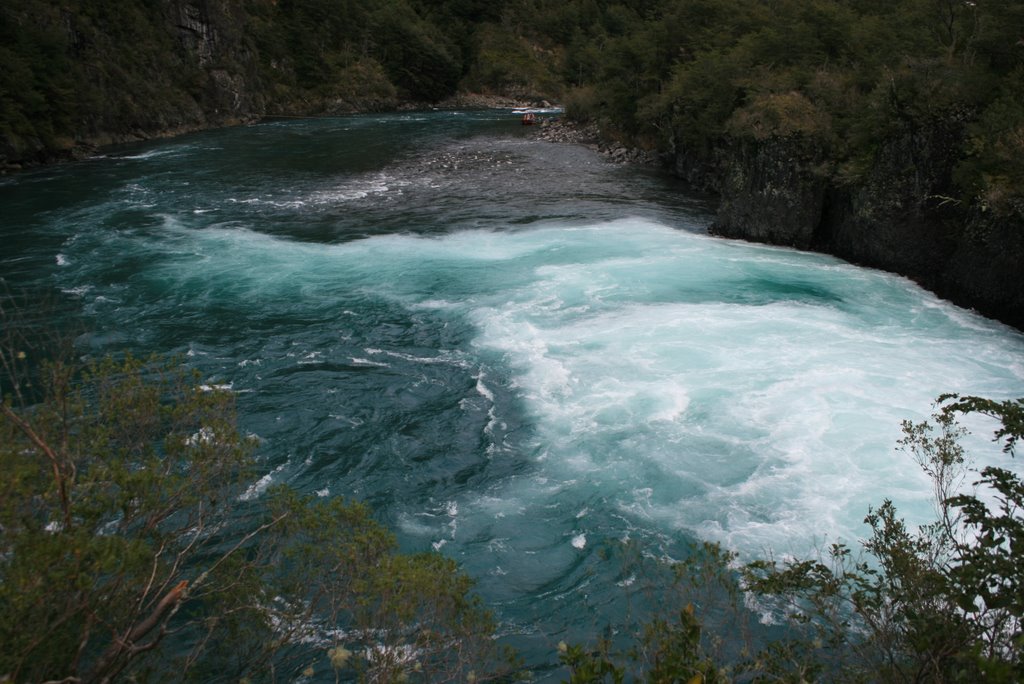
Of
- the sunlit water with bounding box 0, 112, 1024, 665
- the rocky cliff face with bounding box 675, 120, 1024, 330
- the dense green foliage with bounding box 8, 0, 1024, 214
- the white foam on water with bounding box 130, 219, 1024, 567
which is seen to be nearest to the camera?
the sunlit water with bounding box 0, 112, 1024, 665

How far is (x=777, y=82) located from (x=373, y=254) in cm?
1763

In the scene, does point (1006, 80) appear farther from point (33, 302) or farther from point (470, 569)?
point (33, 302)

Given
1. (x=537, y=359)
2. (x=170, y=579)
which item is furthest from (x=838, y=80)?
(x=170, y=579)

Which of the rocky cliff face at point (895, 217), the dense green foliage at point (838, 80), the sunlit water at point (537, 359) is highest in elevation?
the dense green foliage at point (838, 80)

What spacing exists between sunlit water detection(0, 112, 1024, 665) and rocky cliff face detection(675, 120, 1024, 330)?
2.86 ft

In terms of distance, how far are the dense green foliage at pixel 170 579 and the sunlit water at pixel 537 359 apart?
2.76 metres

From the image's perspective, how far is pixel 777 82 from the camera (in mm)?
29750

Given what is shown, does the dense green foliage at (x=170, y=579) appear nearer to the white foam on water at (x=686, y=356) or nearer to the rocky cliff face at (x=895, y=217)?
the white foam on water at (x=686, y=356)

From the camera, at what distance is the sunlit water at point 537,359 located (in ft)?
37.0

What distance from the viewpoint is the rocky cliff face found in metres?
18.8

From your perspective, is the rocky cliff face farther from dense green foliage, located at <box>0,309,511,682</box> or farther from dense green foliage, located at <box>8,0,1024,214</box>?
dense green foliage, located at <box>0,309,511,682</box>

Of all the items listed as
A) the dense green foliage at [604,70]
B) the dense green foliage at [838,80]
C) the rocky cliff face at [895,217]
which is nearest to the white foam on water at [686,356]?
the rocky cliff face at [895,217]

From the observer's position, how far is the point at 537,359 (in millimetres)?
17016

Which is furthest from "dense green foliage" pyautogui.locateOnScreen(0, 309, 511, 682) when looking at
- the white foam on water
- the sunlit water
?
the white foam on water
